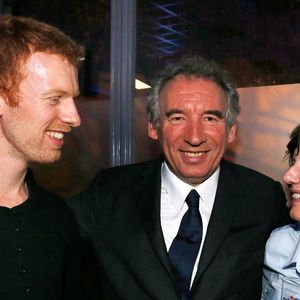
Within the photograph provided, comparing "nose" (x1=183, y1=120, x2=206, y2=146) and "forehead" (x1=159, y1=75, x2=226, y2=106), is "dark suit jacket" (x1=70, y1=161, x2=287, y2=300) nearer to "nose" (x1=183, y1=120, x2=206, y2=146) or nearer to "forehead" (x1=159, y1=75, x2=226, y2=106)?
"nose" (x1=183, y1=120, x2=206, y2=146)

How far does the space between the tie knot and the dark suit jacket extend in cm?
8

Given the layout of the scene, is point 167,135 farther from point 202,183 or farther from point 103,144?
point 103,144

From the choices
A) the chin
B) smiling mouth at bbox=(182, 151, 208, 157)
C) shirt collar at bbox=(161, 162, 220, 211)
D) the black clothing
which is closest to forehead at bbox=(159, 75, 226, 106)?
smiling mouth at bbox=(182, 151, 208, 157)

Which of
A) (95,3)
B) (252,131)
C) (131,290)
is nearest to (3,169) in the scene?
(131,290)

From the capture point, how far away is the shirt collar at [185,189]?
1880 millimetres

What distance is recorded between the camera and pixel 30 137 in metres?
1.42

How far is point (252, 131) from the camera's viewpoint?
7.90 ft

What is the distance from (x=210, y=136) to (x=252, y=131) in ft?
1.99

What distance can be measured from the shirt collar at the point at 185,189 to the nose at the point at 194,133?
0.58 feet

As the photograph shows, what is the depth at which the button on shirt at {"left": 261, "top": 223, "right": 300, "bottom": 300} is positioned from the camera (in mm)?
1570

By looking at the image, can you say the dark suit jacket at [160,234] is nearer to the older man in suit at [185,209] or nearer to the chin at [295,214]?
the older man in suit at [185,209]

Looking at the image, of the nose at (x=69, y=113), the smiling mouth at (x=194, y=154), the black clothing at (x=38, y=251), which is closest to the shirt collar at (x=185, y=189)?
the smiling mouth at (x=194, y=154)

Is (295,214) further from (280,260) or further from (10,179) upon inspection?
(10,179)

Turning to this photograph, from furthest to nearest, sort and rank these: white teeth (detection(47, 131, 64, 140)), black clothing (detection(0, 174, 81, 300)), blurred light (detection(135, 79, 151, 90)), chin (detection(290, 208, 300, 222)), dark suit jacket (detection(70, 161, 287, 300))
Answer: blurred light (detection(135, 79, 151, 90)) < dark suit jacket (detection(70, 161, 287, 300)) < chin (detection(290, 208, 300, 222)) < white teeth (detection(47, 131, 64, 140)) < black clothing (detection(0, 174, 81, 300))
